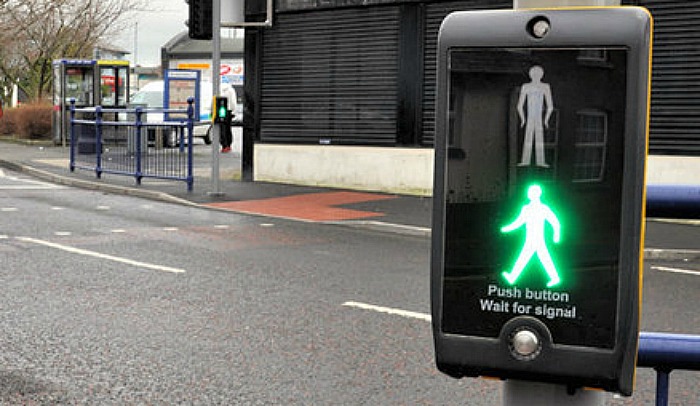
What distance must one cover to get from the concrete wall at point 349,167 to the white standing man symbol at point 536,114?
1482 centimetres

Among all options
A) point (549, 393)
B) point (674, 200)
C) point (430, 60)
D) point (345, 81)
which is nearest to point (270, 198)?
point (345, 81)

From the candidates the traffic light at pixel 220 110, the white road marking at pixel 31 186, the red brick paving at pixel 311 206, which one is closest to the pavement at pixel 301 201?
the red brick paving at pixel 311 206

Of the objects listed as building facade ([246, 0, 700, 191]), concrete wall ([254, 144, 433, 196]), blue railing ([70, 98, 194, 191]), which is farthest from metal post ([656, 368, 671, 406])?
blue railing ([70, 98, 194, 191])

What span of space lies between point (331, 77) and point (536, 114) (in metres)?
16.9

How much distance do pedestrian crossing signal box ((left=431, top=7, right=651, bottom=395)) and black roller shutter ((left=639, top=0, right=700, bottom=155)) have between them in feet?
41.9

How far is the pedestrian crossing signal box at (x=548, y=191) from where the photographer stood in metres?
1.47

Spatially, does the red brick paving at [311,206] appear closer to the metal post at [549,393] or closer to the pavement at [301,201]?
the pavement at [301,201]

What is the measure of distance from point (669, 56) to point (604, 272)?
13.3m

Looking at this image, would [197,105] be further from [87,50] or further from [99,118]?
[87,50]

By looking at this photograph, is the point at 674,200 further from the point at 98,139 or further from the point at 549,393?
the point at 98,139

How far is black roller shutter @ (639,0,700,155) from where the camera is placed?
13773 millimetres

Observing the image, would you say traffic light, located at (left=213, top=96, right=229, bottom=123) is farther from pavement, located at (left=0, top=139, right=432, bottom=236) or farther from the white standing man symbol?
the white standing man symbol

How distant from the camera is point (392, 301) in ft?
25.2

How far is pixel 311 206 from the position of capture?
15312 millimetres
